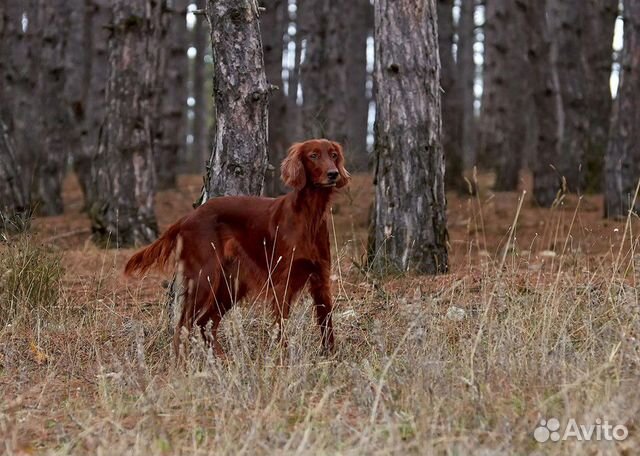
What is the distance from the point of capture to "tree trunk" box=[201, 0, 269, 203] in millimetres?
6074

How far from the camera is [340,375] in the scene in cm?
473

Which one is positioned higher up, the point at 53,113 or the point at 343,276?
the point at 53,113

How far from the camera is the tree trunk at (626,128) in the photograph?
10.9 m

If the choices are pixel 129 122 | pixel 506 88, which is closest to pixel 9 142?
pixel 129 122

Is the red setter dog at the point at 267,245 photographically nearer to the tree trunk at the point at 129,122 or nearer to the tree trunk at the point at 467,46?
the tree trunk at the point at 129,122

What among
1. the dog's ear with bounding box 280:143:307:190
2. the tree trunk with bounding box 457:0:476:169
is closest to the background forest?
the dog's ear with bounding box 280:143:307:190

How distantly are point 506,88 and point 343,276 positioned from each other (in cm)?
1207

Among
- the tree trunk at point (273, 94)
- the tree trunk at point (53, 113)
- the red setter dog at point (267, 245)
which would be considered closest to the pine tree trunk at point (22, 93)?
the tree trunk at point (53, 113)

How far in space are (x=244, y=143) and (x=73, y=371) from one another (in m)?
1.81

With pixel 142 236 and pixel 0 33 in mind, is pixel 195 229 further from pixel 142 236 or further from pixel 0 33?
pixel 0 33

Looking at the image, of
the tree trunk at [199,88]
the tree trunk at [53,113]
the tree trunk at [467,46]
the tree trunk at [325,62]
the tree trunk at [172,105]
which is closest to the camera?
the tree trunk at [53,113]

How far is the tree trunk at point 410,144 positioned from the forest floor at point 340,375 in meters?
0.53

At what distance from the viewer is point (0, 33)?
37.4ft

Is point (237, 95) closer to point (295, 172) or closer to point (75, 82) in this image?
point (295, 172)
